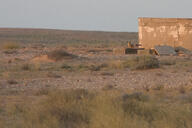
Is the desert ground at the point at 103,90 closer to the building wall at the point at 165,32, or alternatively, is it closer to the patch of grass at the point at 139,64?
the patch of grass at the point at 139,64

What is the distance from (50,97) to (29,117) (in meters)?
1.48

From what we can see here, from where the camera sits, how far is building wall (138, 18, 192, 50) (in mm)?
30156

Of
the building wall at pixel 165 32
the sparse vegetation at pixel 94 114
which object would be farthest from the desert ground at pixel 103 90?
the building wall at pixel 165 32

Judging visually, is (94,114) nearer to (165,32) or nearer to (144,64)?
(144,64)

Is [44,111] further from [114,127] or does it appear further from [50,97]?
[114,127]

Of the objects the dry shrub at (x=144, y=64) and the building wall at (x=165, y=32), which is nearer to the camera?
the dry shrub at (x=144, y=64)

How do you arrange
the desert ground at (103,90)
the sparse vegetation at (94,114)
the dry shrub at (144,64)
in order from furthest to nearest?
1. the dry shrub at (144,64)
2. the desert ground at (103,90)
3. the sparse vegetation at (94,114)

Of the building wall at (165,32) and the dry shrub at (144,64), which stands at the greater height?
the building wall at (165,32)

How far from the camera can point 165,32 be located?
3089 centimetres

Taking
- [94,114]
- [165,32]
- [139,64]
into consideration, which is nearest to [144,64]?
[139,64]

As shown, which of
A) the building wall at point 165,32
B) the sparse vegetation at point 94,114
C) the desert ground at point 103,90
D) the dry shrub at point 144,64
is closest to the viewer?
the sparse vegetation at point 94,114

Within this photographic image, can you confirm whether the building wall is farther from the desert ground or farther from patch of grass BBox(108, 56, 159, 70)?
patch of grass BBox(108, 56, 159, 70)

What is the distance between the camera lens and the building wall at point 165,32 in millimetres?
30156

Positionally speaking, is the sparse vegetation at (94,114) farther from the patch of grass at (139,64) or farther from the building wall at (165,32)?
the building wall at (165,32)
